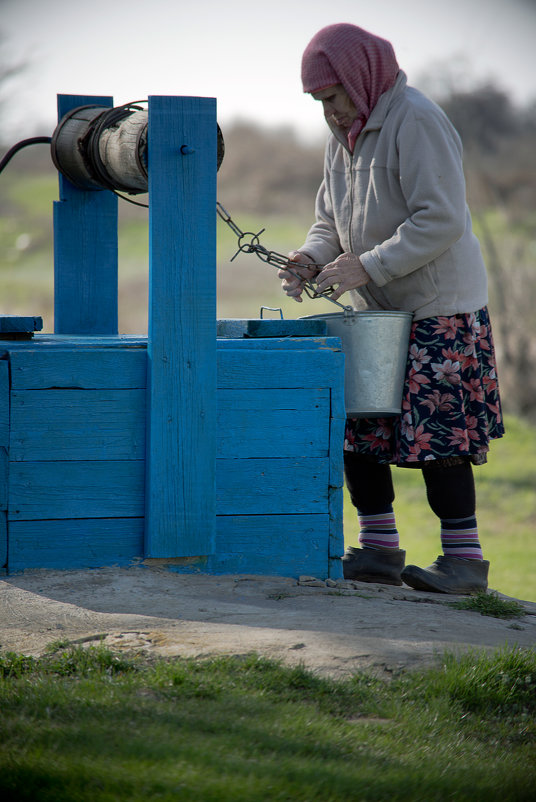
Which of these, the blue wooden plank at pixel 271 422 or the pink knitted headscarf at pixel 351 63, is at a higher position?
the pink knitted headscarf at pixel 351 63

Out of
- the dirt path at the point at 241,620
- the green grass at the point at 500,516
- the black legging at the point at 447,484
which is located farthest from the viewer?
the green grass at the point at 500,516

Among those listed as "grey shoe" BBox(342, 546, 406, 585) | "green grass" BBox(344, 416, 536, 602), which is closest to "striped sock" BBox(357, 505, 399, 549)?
"grey shoe" BBox(342, 546, 406, 585)

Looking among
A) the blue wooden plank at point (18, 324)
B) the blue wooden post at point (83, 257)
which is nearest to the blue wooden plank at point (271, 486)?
the blue wooden plank at point (18, 324)

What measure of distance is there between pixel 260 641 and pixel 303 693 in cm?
26

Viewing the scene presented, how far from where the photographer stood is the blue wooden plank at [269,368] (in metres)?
2.78

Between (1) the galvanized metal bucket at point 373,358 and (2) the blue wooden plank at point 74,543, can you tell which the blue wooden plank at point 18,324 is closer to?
(2) the blue wooden plank at point 74,543

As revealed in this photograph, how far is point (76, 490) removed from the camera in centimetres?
270

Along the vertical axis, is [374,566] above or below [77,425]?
below

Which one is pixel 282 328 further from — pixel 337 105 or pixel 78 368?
pixel 337 105

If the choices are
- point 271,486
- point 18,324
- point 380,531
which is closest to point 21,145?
point 18,324

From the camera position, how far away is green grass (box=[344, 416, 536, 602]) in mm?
8195

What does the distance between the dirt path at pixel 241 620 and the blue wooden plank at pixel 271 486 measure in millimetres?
224

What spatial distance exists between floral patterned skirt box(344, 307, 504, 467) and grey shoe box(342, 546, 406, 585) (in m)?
0.41

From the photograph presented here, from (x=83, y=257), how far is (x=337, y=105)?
1136 mm
